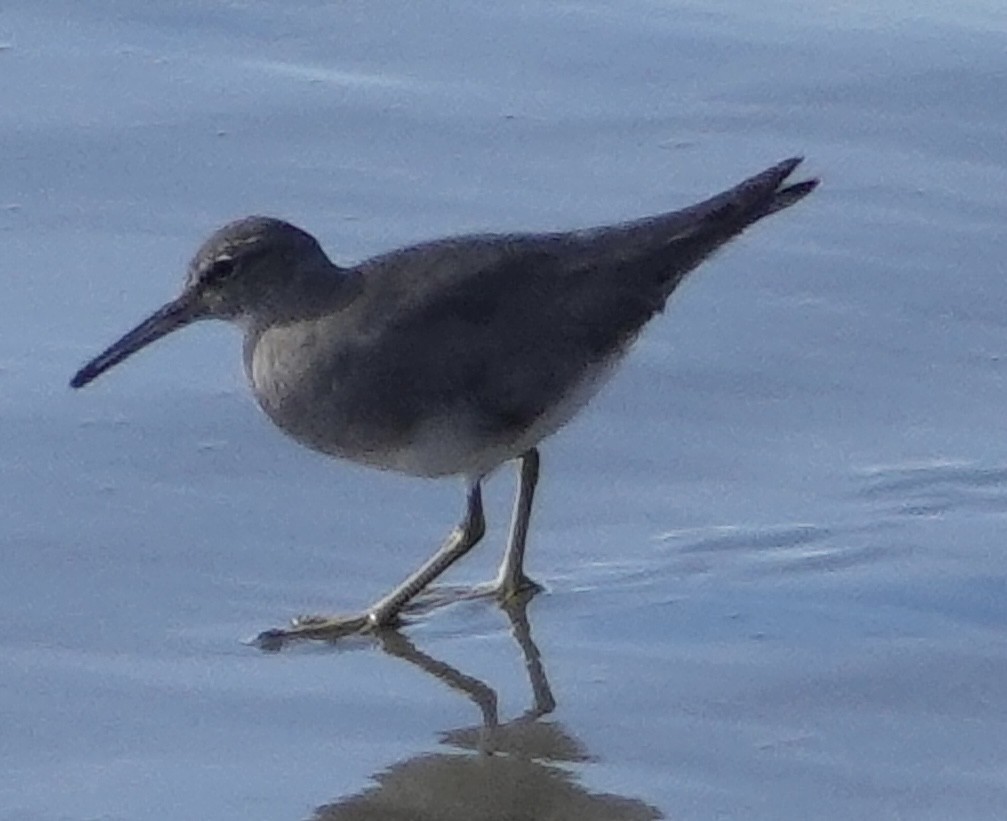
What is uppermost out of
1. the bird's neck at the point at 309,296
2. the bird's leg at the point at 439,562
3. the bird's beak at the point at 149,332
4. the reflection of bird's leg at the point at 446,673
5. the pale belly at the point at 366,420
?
the bird's neck at the point at 309,296

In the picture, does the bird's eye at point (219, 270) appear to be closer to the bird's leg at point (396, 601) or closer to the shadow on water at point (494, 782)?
the bird's leg at point (396, 601)

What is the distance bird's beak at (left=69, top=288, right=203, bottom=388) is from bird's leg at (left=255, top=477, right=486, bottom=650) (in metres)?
0.63

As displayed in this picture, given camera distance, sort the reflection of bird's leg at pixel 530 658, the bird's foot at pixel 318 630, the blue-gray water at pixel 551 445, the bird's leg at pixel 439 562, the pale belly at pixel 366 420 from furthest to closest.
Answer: the pale belly at pixel 366 420 < the bird's leg at pixel 439 562 < the bird's foot at pixel 318 630 < the reflection of bird's leg at pixel 530 658 < the blue-gray water at pixel 551 445

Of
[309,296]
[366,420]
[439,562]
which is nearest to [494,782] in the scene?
[439,562]

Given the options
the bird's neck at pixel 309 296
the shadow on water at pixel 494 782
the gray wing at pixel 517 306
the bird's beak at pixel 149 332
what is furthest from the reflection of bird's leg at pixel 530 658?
the bird's beak at pixel 149 332

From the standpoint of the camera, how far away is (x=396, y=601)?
18.6ft

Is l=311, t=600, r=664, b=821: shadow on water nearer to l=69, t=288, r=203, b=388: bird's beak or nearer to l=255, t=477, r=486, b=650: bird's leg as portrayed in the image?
l=255, t=477, r=486, b=650: bird's leg

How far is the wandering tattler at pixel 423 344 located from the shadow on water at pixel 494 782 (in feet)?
1.57

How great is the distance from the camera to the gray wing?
19.2 ft

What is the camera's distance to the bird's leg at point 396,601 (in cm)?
552

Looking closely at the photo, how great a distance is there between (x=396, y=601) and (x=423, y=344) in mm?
514

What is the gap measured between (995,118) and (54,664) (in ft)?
11.3

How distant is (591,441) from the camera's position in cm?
634

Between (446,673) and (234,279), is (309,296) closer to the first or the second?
(234,279)
